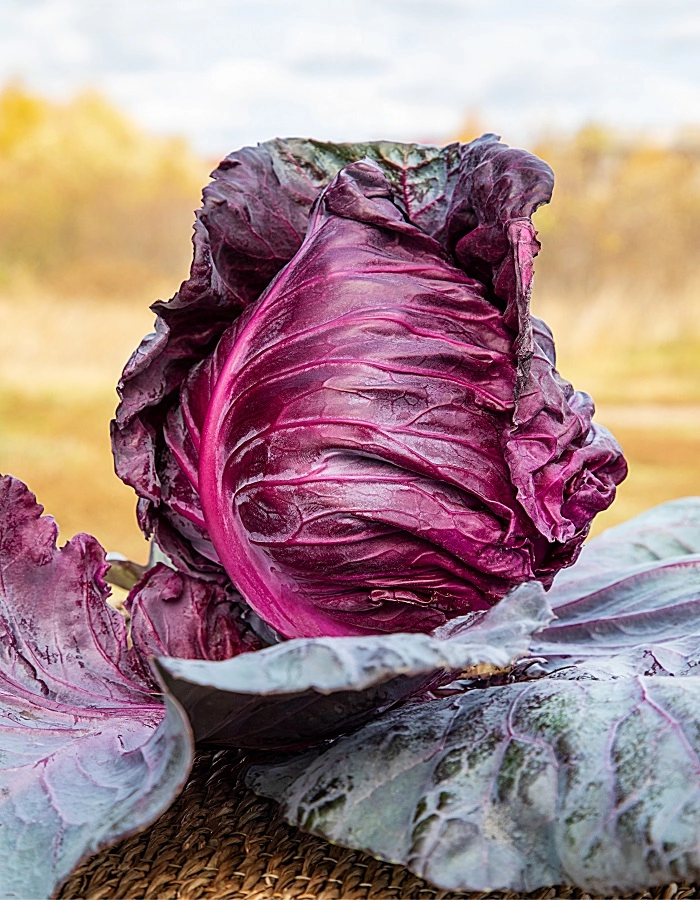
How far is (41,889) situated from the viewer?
1077mm

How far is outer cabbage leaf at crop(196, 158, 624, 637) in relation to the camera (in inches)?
55.2

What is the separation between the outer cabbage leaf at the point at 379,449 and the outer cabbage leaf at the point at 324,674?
0.15m

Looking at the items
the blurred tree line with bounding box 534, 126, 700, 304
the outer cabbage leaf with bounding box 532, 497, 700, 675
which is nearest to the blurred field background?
the blurred tree line with bounding box 534, 126, 700, 304

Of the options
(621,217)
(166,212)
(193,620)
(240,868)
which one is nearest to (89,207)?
(166,212)

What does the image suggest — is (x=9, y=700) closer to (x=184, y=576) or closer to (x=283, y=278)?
(x=184, y=576)

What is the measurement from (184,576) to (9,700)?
0.35 m

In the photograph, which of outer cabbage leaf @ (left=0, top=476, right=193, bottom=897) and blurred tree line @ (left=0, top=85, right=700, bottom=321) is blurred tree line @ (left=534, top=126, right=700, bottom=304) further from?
outer cabbage leaf @ (left=0, top=476, right=193, bottom=897)

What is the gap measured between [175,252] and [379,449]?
15.5 ft

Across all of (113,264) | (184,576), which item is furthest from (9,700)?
(113,264)

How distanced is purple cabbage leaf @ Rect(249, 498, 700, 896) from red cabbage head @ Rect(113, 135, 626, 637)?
0.63 ft

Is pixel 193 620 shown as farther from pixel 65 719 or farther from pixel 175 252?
pixel 175 252

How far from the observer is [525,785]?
114cm

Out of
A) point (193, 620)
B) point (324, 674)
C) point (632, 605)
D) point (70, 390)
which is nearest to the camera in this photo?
point (324, 674)

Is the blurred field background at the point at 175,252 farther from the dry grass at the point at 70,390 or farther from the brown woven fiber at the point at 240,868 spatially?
the brown woven fiber at the point at 240,868
